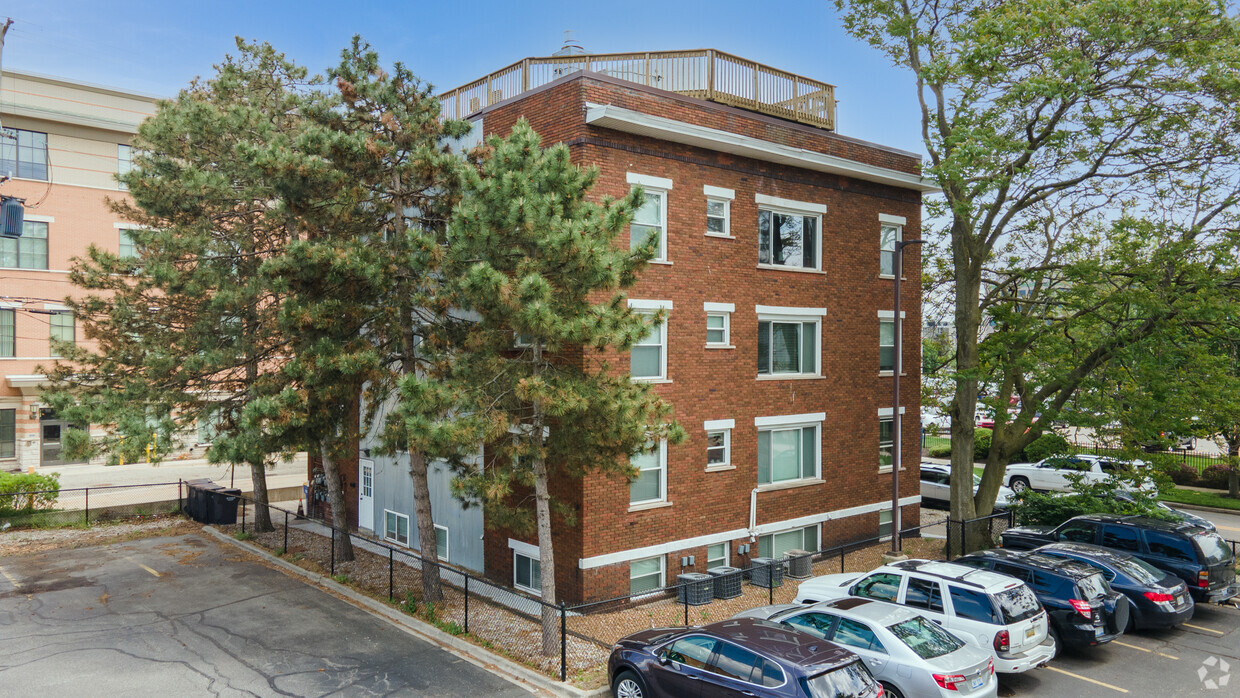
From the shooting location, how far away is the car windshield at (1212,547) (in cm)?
1702

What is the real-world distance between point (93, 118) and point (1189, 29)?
4363cm

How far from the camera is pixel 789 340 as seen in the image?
21.1 meters

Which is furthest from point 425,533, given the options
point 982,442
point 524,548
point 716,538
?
point 982,442

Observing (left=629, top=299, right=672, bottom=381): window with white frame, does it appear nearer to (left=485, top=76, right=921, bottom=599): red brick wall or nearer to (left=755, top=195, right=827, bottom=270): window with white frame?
(left=485, top=76, right=921, bottom=599): red brick wall

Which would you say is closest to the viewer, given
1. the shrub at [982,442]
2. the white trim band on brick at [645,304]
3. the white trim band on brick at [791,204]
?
the white trim band on brick at [645,304]

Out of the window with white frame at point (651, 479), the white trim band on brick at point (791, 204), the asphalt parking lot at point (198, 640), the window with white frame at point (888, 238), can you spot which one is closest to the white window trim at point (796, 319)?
the white trim band on brick at point (791, 204)

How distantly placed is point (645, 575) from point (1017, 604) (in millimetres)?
7881

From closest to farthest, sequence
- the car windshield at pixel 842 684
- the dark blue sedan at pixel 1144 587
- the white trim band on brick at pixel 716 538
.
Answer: the car windshield at pixel 842 684, the dark blue sedan at pixel 1144 587, the white trim band on brick at pixel 716 538

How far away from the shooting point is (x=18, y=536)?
23.4 metres

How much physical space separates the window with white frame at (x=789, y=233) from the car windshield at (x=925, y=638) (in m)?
10.7

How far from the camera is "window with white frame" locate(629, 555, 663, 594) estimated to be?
1772 centimetres

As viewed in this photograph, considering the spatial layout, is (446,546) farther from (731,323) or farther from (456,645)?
(731,323)

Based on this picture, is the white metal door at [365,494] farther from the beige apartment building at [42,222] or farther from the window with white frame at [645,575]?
the beige apartment building at [42,222]

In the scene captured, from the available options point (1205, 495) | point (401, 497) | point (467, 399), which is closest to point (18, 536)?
point (401, 497)
